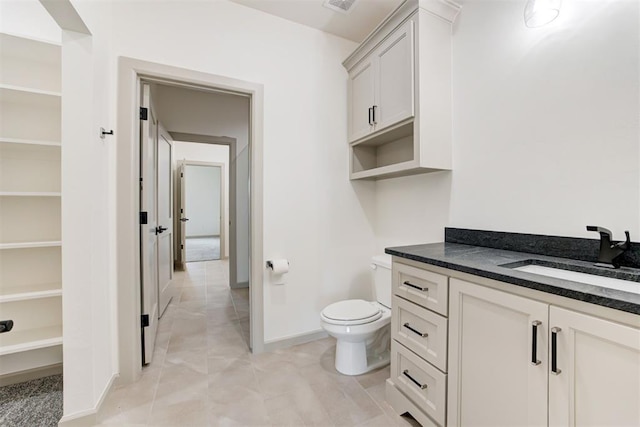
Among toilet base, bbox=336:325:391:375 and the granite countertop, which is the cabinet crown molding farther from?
toilet base, bbox=336:325:391:375

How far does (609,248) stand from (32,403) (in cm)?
293

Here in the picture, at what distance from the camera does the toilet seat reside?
1.76m

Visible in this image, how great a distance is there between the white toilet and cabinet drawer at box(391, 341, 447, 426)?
0.28 metres

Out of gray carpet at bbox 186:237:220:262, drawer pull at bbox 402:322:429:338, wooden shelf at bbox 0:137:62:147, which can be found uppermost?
wooden shelf at bbox 0:137:62:147

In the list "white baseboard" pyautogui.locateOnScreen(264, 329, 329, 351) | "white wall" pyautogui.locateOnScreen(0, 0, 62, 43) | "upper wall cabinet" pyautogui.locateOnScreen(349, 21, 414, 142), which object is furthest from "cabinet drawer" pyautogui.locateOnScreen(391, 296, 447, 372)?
"white wall" pyautogui.locateOnScreen(0, 0, 62, 43)

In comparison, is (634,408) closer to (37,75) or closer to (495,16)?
(495,16)

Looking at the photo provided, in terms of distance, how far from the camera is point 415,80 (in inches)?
68.2

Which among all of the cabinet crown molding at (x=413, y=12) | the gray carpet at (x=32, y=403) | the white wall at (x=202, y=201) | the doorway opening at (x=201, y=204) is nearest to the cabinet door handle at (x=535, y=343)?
the cabinet crown molding at (x=413, y=12)

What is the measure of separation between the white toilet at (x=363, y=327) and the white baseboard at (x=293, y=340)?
458 mm

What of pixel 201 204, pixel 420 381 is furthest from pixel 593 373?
pixel 201 204

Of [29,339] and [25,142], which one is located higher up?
[25,142]

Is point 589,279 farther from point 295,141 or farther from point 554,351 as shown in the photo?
point 295,141

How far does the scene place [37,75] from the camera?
5.56 ft

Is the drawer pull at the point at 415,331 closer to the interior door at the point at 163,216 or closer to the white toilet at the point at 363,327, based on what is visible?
the white toilet at the point at 363,327
